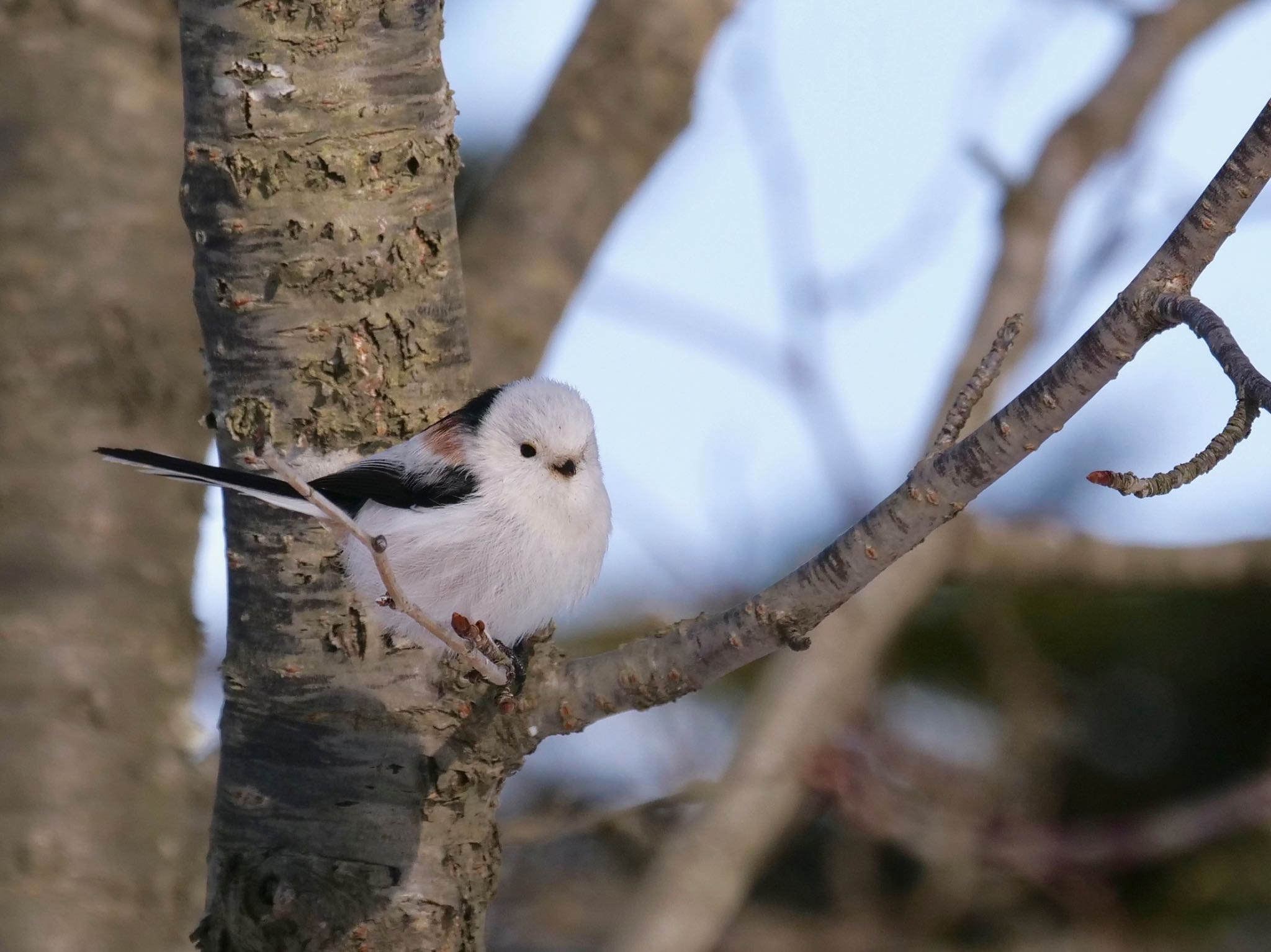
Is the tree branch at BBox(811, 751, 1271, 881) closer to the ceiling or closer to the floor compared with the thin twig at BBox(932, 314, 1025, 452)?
closer to the ceiling

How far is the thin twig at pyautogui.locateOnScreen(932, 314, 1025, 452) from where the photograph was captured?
153 cm

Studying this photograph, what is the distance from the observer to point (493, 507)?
7.28 feet

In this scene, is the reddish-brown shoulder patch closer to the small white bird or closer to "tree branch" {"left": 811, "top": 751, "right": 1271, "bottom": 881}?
the small white bird

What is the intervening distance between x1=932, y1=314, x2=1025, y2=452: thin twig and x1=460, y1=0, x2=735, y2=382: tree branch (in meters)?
1.69

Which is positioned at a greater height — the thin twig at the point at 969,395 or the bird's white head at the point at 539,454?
the bird's white head at the point at 539,454

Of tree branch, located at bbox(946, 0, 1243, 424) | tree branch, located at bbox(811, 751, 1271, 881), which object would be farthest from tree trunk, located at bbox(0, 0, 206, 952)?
tree branch, located at bbox(946, 0, 1243, 424)

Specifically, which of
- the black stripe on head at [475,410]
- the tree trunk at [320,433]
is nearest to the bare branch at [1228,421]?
the tree trunk at [320,433]

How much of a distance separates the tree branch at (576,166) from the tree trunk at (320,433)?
1104mm

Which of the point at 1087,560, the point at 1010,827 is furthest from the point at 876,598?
the point at 1010,827

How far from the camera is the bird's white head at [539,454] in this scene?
87.7 inches

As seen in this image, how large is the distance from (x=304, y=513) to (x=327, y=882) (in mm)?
578

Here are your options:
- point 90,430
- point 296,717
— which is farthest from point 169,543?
point 296,717

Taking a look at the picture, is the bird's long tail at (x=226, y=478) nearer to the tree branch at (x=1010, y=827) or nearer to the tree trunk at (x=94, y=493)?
the tree trunk at (x=94, y=493)

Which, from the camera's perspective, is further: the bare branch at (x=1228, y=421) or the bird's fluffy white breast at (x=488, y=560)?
the bird's fluffy white breast at (x=488, y=560)
